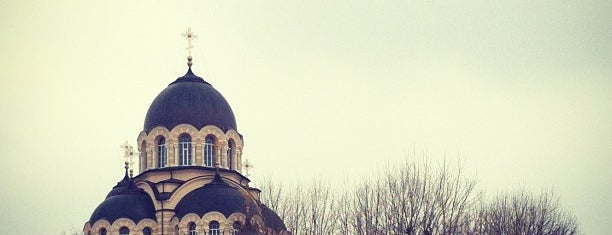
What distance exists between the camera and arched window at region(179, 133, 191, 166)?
54.4 metres

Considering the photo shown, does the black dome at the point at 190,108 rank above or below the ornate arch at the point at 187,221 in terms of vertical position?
above

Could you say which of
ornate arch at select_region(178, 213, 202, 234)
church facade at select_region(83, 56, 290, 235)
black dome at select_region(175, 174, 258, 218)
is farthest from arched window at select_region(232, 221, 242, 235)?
ornate arch at select_region(178, 213, 202, 234)

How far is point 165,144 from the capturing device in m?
54.9

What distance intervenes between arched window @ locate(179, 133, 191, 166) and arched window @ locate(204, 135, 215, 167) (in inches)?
36.8

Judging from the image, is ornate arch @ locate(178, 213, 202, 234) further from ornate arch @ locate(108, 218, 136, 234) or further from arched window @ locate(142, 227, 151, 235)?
ornate arch @ locate(108, 218, 136, 234)

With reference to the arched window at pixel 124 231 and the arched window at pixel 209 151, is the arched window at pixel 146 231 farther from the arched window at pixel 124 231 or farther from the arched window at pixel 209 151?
the arched window at pixel 209 151

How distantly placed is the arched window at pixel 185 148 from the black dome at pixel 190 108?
2.62ft

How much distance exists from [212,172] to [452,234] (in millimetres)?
18193

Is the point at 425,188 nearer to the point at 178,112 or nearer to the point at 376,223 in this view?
the point at 376,223

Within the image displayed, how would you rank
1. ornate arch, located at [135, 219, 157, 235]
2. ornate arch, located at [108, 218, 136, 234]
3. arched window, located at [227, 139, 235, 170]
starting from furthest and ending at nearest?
arched window, located at [227, 139, 235, 170]
ornate arch, located at [135, 219, 157, 235]
ornate arch, located at [108, 218, 136, 234]

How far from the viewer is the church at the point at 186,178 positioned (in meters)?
50.7

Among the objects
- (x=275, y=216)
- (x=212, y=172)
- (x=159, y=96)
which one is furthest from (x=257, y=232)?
(x=159, y=96)

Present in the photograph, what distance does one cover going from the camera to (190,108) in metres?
55.4

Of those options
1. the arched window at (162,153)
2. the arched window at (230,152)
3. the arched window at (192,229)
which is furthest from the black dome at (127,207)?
the arched window at (230,152)
